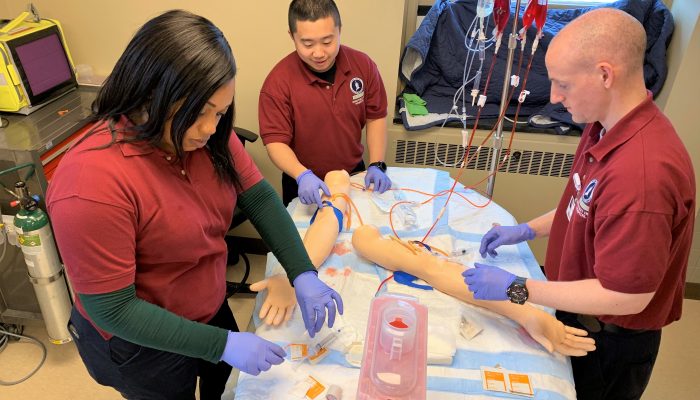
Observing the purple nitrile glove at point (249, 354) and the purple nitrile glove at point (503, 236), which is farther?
the purple nitrile glove at point (503, 236)

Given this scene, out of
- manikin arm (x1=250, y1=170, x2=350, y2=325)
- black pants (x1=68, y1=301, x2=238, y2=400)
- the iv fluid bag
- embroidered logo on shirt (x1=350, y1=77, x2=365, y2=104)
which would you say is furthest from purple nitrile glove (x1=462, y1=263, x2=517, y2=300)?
embroidered logo on shirt (x1=350, y1=77, x2=365, y2=104)

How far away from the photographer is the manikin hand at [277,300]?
49.4 inches

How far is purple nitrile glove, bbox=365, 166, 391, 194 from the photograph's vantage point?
1.83m

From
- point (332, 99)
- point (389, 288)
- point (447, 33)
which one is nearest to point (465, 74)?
point (447, 33)

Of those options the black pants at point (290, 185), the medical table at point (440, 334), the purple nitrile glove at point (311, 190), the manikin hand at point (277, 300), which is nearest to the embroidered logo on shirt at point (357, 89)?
the black pants at point (290, 185)

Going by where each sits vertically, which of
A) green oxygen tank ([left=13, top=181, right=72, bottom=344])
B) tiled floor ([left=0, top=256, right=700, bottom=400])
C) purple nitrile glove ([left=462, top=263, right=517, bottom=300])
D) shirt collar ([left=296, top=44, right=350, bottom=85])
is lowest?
tiled floor ([left=0, top=256, right=700, bottom=400])

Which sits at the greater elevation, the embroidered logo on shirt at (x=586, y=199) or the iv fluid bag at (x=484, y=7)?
the iv fluid bag at (x=484, y=7)

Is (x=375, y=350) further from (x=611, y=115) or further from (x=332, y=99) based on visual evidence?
(x=332, y=99)

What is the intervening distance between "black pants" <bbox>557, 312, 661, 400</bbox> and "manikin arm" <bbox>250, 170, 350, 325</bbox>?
68 centimetres

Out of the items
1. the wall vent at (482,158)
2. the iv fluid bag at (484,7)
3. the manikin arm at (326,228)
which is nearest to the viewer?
the manikin arm at (326,228)

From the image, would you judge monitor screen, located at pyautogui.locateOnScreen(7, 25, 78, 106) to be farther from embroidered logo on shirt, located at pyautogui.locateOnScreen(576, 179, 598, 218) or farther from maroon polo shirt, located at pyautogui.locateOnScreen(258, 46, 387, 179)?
embroidered logo on shirt, located at pyautogui.locateOnScreen(576, 179, 598, 218)

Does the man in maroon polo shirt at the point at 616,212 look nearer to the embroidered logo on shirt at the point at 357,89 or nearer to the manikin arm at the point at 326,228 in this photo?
the manikin arm at the point at 326,228

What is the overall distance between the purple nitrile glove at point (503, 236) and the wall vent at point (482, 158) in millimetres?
917

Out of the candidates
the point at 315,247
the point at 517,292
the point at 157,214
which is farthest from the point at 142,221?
the point at 517,292
